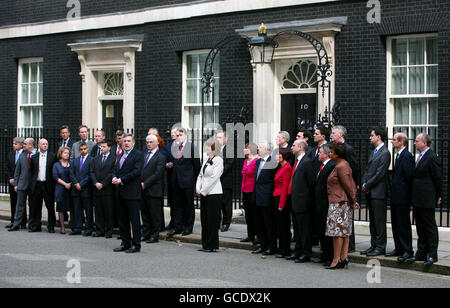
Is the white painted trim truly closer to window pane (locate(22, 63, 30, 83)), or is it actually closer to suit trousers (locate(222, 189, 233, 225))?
window pane (locate(22, 63, 30, 83))

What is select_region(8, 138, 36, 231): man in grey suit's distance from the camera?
579 inches

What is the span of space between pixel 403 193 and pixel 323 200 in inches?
44.3

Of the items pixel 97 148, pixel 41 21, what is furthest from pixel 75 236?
pixel 41 21

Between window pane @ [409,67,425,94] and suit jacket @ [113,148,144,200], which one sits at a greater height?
window pane @ [409,67,425,94]

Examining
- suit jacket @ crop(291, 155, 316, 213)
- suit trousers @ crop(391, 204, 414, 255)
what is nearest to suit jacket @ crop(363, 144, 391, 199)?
suit trousers @ crop(391, 204, 414, 255)

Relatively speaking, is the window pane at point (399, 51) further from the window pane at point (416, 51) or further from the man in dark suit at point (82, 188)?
the man in dark suit at point (82, 188)

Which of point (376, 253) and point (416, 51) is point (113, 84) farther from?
point (376, 253)

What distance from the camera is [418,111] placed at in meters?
15.6

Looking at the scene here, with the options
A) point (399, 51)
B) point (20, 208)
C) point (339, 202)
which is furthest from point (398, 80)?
point (20, 208)

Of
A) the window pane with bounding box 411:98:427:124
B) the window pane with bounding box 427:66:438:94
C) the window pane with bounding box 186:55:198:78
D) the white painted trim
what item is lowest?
the window pane with bounding box 411:98:427:124

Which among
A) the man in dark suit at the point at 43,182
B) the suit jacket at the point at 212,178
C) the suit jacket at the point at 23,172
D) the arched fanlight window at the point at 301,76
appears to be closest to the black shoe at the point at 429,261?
the suit jacket at the point at 212,178

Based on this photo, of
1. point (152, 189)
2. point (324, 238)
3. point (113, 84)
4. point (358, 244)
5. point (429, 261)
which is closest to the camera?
point (429, 261)

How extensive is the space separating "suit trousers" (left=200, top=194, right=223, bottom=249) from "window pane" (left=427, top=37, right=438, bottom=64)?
5.81 metres

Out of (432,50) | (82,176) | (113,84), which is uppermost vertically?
(432,50)
